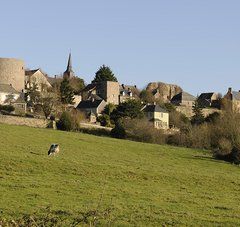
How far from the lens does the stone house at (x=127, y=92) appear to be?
93.4 m

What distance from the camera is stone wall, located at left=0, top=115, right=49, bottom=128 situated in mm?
53500

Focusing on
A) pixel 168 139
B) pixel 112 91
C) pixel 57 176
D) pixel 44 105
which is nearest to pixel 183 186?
pixel 57 176

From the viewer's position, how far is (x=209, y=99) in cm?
11269

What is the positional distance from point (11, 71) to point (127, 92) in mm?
27603

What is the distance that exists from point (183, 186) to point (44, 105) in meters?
43.2

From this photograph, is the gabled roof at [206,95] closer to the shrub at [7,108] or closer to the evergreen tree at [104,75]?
the evergreen tree at [104,75]

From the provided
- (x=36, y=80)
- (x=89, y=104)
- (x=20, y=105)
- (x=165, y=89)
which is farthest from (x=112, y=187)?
(x=165, y=89)

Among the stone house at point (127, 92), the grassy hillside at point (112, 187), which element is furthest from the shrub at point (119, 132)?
the stone house at point (127, 92)

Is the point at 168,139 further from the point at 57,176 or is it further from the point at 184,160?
the point at 57,176

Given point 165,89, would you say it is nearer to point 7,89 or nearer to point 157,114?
point 157,114

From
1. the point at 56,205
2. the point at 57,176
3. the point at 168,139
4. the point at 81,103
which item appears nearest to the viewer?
the point at 56,205

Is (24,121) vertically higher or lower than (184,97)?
lower

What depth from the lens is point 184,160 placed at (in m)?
37.6

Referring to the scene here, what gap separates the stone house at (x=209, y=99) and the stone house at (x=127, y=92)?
554 inches
